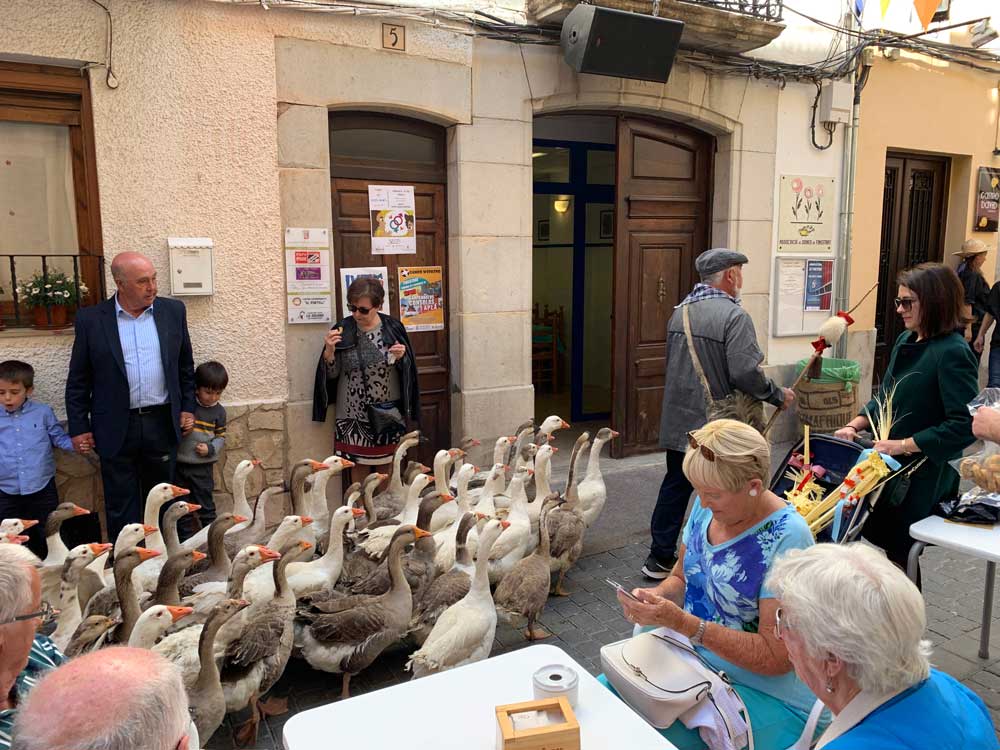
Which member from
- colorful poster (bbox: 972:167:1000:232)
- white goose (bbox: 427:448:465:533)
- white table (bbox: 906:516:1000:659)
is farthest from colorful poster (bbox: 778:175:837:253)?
white table (bbox: 906:516:1000:659)

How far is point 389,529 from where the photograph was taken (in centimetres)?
515

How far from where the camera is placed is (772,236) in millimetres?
8734

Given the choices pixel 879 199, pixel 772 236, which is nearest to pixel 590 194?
pixel 772 236

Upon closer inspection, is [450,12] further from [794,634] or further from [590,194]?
[794,634]

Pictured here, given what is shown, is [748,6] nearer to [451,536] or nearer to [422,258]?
[422,258]

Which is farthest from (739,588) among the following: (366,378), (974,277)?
(974,277)

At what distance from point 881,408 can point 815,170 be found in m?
5.42

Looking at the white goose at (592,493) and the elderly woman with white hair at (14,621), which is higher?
the elderly woman with white hair at (14,621)

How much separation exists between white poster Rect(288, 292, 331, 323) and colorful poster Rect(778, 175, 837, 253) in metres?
5.34

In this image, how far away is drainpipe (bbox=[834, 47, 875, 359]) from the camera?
29.3 ft

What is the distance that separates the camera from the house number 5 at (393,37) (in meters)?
6.39

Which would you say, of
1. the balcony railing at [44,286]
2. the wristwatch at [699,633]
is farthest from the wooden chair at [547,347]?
the wristwatch at [699,633]

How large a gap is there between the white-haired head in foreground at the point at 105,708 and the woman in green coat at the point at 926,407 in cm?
365

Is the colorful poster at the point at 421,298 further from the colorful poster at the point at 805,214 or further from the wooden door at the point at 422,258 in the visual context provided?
the colorful poster at the point at 805,214
